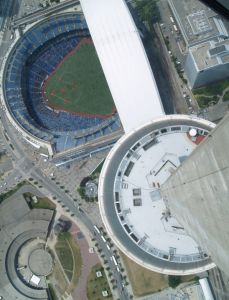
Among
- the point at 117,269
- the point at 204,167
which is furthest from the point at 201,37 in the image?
the point at 204,167

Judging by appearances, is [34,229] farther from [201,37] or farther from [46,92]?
[201,37]

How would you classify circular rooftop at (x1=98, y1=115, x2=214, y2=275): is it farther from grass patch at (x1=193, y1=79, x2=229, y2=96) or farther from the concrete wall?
the concrete wall

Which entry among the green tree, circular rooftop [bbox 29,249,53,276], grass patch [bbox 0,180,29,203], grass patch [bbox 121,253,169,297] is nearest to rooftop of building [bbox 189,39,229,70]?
the green tree

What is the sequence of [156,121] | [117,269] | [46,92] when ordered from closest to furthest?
[156,121]
[117,269]
[46,92]

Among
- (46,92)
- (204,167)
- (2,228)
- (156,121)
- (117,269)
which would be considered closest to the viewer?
(204,167)

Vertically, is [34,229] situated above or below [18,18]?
below

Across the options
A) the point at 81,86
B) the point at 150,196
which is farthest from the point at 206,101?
the point at 150,196

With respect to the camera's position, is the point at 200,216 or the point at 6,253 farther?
the point at 6,253
